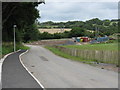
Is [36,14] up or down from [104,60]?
up

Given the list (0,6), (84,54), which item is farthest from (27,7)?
(84,54)

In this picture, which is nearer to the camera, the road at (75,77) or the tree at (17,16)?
the road at (75,77)

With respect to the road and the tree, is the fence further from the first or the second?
the tree

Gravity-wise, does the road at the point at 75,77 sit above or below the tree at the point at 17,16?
below

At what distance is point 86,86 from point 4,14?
134 feet

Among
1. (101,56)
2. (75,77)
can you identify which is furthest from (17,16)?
(75,77)

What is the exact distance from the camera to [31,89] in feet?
41.5

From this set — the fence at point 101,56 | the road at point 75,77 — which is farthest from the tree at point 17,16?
the road at point 75,77

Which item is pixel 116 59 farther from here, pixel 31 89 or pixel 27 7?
pixel 27 7

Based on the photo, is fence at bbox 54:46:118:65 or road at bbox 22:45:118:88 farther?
fence at bbox 54:46:118:65

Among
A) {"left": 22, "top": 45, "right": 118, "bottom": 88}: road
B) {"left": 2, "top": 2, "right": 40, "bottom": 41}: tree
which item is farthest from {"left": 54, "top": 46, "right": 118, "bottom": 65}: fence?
{"left": 2, "top": 2, "right": 40, "bottom": 41}: tree

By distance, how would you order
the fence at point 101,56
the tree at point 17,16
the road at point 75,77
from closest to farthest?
Answer: 1. the road at point 75,77
2. the fence at point 101,56
3. the tree at point 17,16

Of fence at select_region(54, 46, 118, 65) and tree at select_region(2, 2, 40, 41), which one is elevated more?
tree at select_region(2, 2, 40, 41)

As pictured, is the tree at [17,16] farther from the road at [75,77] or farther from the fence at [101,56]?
the road at [75,77]
